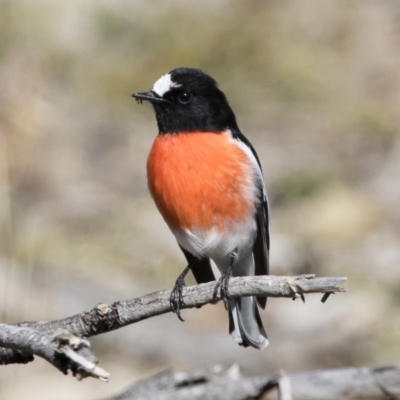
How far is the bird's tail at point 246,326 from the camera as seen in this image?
5230mm

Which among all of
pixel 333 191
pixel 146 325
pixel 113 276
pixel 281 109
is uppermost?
pixel 281 109

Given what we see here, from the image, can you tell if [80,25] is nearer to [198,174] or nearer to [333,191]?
[333,191]

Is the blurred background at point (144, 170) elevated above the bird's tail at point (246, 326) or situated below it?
above

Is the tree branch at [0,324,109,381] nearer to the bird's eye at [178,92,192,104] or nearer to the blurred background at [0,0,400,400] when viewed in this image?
the blurred background at [0,0,400,400]

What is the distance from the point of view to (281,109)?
10.2 meters

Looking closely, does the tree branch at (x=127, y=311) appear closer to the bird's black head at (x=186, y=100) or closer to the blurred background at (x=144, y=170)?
the bird's black head at (x=186, y=100)

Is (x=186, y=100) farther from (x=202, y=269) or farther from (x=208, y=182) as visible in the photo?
(x=202, y=269)

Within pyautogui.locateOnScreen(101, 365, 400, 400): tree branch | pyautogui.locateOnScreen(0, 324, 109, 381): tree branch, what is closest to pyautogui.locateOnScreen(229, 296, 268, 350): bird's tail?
pyautogui.locateOnScreen(101, 365, 400, 400): tree branch

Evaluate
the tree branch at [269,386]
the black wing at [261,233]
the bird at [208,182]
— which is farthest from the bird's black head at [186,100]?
the tree branch at [269,386]

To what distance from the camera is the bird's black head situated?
17.0ft

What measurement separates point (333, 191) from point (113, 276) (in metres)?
2.46

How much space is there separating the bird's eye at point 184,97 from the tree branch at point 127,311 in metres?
1.36

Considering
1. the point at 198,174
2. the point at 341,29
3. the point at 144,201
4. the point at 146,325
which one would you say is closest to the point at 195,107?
the point at 198,174

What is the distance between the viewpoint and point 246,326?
5.30 meters
